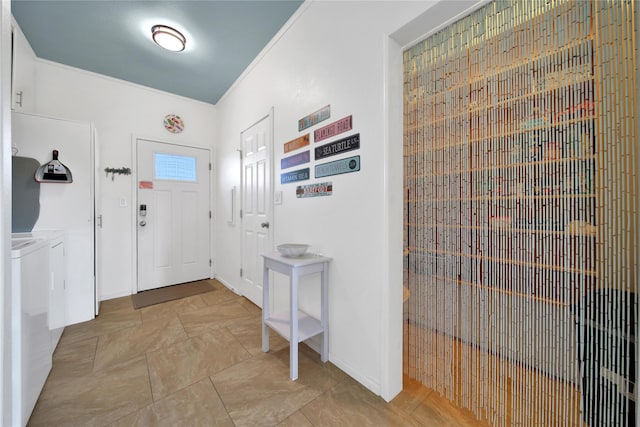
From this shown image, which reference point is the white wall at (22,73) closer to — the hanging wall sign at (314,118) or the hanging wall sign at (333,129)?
the hanging wall sign at (314,118)

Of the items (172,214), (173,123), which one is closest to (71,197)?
(172,214)

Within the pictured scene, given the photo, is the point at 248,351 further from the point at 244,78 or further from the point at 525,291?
the point at 244,78

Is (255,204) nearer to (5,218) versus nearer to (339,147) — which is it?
(339,147)

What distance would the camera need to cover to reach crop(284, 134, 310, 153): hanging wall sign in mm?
1958

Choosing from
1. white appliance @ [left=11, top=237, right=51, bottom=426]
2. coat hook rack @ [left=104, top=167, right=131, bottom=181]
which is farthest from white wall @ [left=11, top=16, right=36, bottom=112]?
white appliance @ [left=11, top=237, right=51, bottom=426]

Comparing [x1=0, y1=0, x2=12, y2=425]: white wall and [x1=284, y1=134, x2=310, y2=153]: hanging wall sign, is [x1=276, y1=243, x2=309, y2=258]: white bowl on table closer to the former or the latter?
[x1=284, y1=134, x2=310, y2=153]: hanging wall sign

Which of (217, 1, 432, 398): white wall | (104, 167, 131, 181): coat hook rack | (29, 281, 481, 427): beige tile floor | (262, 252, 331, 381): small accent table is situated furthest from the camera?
(104, 167, 131, 181): coat hook rack

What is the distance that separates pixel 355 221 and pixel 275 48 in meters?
1.95

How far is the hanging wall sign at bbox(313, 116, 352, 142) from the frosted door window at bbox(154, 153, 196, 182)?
2502mm

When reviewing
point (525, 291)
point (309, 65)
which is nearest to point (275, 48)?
point (309, 65)

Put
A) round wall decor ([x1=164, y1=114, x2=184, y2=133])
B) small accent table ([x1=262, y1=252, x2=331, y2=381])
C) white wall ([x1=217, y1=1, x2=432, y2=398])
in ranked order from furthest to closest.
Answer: round wall decor ([x1=164, y1=114, x2=184, y2=133]) < small accent table ([x1=262, y1=252, x2=331, y2=381]) < white wall ([x1=217, y1=1, x2=432, y2=398])

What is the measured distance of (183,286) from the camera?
3.37 m

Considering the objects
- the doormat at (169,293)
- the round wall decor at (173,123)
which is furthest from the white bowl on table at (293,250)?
the round wall decor at (173,123)

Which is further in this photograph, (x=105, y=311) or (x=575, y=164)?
(x=105, y=311)
